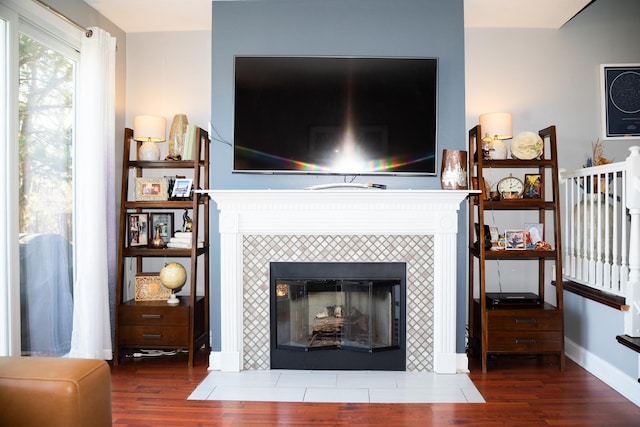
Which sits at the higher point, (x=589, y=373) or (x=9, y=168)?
(x=9, y=168)

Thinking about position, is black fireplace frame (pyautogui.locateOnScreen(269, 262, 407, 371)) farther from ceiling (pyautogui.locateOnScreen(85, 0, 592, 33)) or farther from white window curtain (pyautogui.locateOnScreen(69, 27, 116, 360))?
ceiling (pyautogui.locateOnScreen(85, 0, 592, 33))

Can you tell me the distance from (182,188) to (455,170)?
194 centimetres

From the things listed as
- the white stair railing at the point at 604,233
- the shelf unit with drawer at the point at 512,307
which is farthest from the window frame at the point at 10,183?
the white stair railing at the point at 604,233

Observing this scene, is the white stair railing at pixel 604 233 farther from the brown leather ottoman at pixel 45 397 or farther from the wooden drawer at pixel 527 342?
the brown leather ottoman at pixel 45 397

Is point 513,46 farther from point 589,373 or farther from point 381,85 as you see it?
point 589,373

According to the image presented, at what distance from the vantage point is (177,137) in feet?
11.9

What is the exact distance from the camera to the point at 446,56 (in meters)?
3.35

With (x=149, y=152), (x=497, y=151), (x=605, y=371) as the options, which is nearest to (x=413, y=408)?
(x=605, y=371)

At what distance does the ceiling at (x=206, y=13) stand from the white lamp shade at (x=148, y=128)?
79cm

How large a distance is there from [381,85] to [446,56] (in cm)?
51

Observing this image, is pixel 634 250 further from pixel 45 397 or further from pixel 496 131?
pixel 45 397

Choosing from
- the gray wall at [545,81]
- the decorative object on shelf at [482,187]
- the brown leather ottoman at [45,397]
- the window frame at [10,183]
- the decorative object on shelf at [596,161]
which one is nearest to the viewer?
the brown leather ottoman at [45,397]

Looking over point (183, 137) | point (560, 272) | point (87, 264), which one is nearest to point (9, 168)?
point (87, 264)

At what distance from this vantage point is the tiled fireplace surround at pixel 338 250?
322cm
